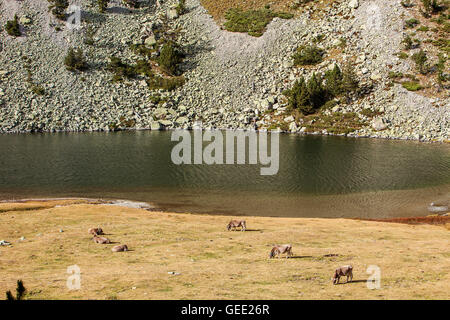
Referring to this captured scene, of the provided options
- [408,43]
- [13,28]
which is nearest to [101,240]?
[408,43]

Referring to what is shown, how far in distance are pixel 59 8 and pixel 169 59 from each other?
45.5 m

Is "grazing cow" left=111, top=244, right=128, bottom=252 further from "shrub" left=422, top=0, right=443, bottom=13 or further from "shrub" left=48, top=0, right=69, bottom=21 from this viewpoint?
"shrub" left=422, top=0, right=443, bottom=13

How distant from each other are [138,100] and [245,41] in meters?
43.8

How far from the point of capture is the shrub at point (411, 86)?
103625 millimetres

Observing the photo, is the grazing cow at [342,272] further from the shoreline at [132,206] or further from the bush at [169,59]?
the bush at [169,59]

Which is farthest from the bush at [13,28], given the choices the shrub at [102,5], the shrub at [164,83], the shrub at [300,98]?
the shrub at [300,98]

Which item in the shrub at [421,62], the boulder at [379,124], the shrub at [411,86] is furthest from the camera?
the shrub at [421,62]

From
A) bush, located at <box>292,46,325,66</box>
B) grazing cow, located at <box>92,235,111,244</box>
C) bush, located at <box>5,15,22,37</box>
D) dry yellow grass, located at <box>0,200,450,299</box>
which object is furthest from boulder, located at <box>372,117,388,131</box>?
bush, located at <box>5,15,22,37</box>

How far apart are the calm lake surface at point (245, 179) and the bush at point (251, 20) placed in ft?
230

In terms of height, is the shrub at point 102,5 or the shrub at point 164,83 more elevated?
the shrub at point 102,5

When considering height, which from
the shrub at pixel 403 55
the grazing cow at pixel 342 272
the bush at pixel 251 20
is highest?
the bush at pixel 251 20
